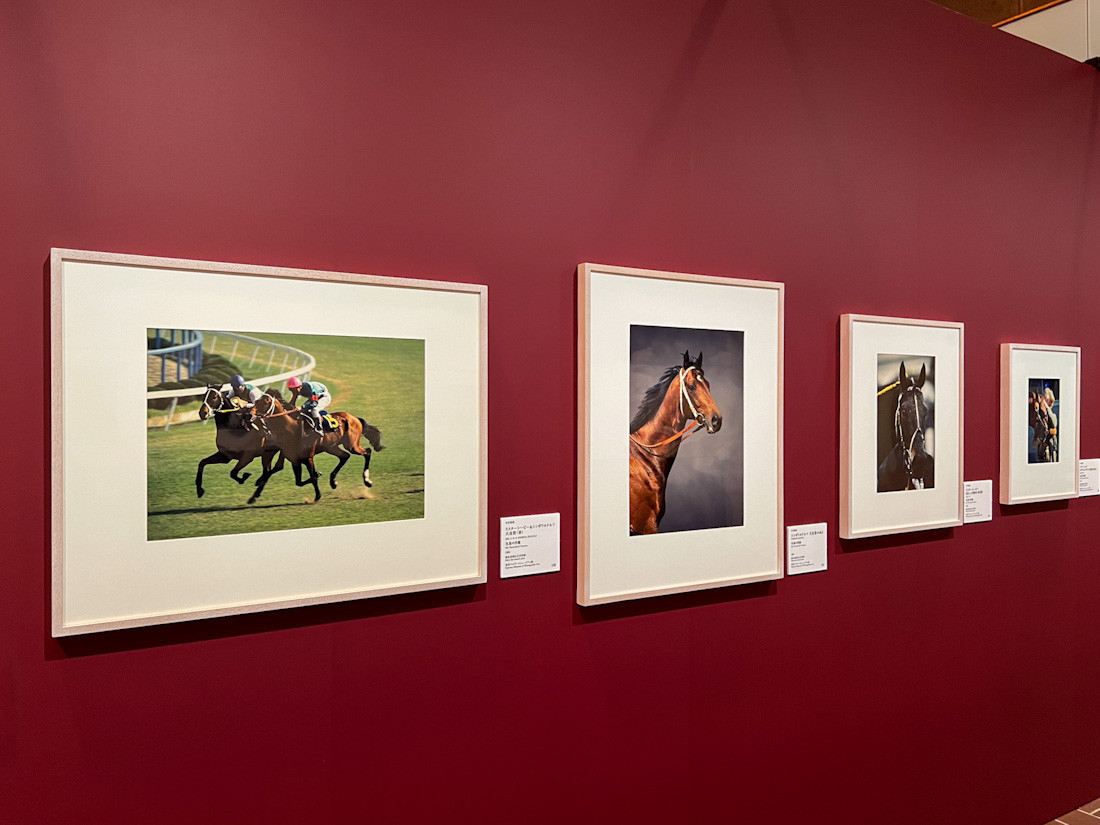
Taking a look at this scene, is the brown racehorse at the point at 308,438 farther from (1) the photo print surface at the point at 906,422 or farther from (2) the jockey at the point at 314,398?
(1) the photo print surface at the point at 906,422

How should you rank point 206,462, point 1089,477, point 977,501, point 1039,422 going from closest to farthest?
point 206,462 → point 977,501 → point 1039,422 → point 1089,477

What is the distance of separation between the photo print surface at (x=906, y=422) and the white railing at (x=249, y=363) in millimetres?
1625

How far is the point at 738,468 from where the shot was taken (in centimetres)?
201

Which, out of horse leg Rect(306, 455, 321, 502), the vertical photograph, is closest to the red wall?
the vertical photograph

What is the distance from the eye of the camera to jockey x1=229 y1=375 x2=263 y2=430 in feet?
4.70

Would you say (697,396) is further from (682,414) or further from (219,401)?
(219,401)

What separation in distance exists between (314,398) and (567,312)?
61 cm

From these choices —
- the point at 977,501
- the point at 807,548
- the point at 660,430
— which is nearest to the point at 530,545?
the point at 660,430

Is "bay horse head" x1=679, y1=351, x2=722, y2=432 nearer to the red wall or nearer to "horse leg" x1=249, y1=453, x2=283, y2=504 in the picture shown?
the red wall

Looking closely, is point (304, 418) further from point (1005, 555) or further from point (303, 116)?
point (1005, 555)

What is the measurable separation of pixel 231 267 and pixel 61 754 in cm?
90

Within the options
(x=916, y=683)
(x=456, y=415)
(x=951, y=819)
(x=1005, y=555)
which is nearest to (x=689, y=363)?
(x=456, y=415)

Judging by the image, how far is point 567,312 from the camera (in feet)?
5.92


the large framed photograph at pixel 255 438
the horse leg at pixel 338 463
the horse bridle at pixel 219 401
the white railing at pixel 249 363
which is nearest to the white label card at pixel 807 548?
the large framed photograph at pixel 255 438
